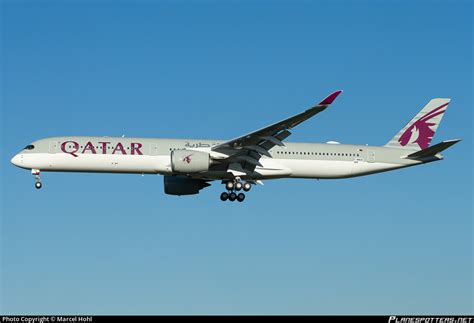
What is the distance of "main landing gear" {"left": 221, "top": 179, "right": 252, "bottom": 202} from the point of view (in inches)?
1875

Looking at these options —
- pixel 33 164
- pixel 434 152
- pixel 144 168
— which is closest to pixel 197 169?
pixel 144 168

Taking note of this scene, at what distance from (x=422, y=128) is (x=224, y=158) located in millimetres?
13135

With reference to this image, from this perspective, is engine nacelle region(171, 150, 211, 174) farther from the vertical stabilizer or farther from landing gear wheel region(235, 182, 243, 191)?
the vertical stabilizer

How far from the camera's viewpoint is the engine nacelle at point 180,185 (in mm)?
50250

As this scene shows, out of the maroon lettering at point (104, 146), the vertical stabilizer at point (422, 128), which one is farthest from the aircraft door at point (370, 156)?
the maroon lettering at point (104, 146)

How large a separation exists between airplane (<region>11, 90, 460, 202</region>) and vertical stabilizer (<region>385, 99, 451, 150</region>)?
70cm

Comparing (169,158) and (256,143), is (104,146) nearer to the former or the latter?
(169,158)

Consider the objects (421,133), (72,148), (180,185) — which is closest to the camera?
(72,148)

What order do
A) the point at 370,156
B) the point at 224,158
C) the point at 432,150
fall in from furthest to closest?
the point at 370,156
the point at 432,150
the point at 224,158

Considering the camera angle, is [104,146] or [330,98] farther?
[104,146]

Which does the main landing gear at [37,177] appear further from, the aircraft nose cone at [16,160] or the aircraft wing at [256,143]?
the aircraft wing at [256,143]

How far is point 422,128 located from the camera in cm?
5172

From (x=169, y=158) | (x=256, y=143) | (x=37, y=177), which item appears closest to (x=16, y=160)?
(x=37, y=177)

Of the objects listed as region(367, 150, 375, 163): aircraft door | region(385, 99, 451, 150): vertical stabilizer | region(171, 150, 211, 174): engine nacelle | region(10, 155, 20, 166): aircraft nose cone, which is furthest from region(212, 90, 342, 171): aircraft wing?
region(10, 155, 20, 166): aircraft nose cone
